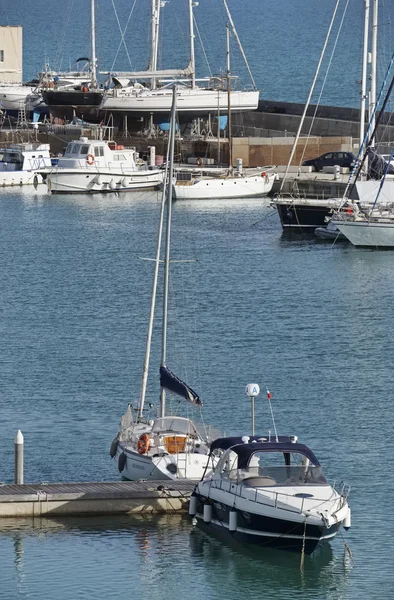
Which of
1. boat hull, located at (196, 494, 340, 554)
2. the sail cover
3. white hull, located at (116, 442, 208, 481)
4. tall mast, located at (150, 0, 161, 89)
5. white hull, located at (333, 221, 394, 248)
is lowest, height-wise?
boat hull, located at (196, 494, 340, 554)

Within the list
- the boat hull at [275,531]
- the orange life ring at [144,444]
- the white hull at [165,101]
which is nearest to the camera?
the boat hull at [275,531]

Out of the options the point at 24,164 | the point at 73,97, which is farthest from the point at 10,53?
the point at 24,164

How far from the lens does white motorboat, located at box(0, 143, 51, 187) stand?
258 feet

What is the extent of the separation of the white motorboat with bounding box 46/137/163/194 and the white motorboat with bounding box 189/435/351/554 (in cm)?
4977

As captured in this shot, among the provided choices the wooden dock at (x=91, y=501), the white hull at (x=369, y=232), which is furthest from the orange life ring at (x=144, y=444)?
the white hull at (x=369, y=232)

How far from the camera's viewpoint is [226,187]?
73812 millimetres

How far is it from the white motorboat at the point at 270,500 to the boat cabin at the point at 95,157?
4973 cm

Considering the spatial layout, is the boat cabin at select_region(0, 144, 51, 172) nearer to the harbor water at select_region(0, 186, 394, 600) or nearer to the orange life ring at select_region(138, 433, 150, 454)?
the harbor water at select_region(0, 186, 394, 600)

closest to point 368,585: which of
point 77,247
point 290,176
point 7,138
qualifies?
point 77,247

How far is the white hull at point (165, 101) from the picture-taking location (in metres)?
82.9

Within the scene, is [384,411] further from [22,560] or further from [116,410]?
[22,560]

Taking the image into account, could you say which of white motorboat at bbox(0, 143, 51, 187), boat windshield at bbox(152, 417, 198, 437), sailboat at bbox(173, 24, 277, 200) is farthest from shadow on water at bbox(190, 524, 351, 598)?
white motorboat at bbox(0, 143, 51, 187)

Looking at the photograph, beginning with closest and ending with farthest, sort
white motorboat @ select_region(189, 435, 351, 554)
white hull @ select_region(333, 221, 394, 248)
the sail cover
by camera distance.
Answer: white motorboat @ select_region(189, 435, 351, 554), the sail cover, white hull @ select_region(333, 221, 394, 248)

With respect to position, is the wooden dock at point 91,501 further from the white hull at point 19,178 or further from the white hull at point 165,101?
the white hull at point 165,101
